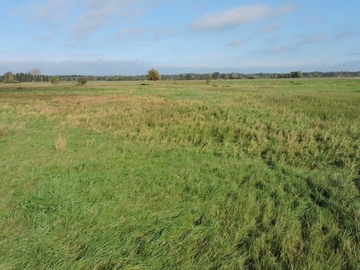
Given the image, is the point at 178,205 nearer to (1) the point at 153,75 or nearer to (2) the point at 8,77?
(1) the point at 153,75

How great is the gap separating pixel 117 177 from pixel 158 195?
1.54 m

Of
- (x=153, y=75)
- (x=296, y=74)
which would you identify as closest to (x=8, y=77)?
(x=153, y=75)

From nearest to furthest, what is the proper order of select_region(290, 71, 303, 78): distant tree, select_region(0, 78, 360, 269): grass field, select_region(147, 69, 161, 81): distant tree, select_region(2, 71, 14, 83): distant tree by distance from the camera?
select_region(0, 78, 360, 269): grass field < select_region(147, 69, 161, 81): distant tree < select_region(2, 71, 14, 83): distant tree < select_region(290, 71, 303, 78): distant tree

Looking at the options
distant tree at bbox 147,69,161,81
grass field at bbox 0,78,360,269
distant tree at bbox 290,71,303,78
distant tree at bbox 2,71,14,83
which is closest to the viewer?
grass field at bbox 0,78,360,269

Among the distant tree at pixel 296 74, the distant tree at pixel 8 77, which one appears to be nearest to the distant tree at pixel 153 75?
the distant tree at pixel 8 77

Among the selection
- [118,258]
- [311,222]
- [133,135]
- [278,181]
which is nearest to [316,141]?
[278,181]

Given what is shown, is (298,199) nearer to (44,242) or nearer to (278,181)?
(278,181)

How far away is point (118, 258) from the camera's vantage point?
379 centimetres

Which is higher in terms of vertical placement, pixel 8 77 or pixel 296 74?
pixel 296 74

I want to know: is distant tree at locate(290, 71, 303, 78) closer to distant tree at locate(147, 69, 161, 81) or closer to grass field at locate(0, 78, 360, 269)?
distant tree at locate(147, 69, 161, 81)

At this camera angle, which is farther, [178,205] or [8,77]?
[8,77]

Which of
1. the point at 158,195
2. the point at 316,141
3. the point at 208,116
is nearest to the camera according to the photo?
the point at 158,195

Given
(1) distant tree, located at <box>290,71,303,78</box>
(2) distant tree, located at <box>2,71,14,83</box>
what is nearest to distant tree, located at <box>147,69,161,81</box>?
(2) distant tree, located at <box>2,71,14,83</box>

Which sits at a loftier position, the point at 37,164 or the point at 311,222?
the point at 37,164
